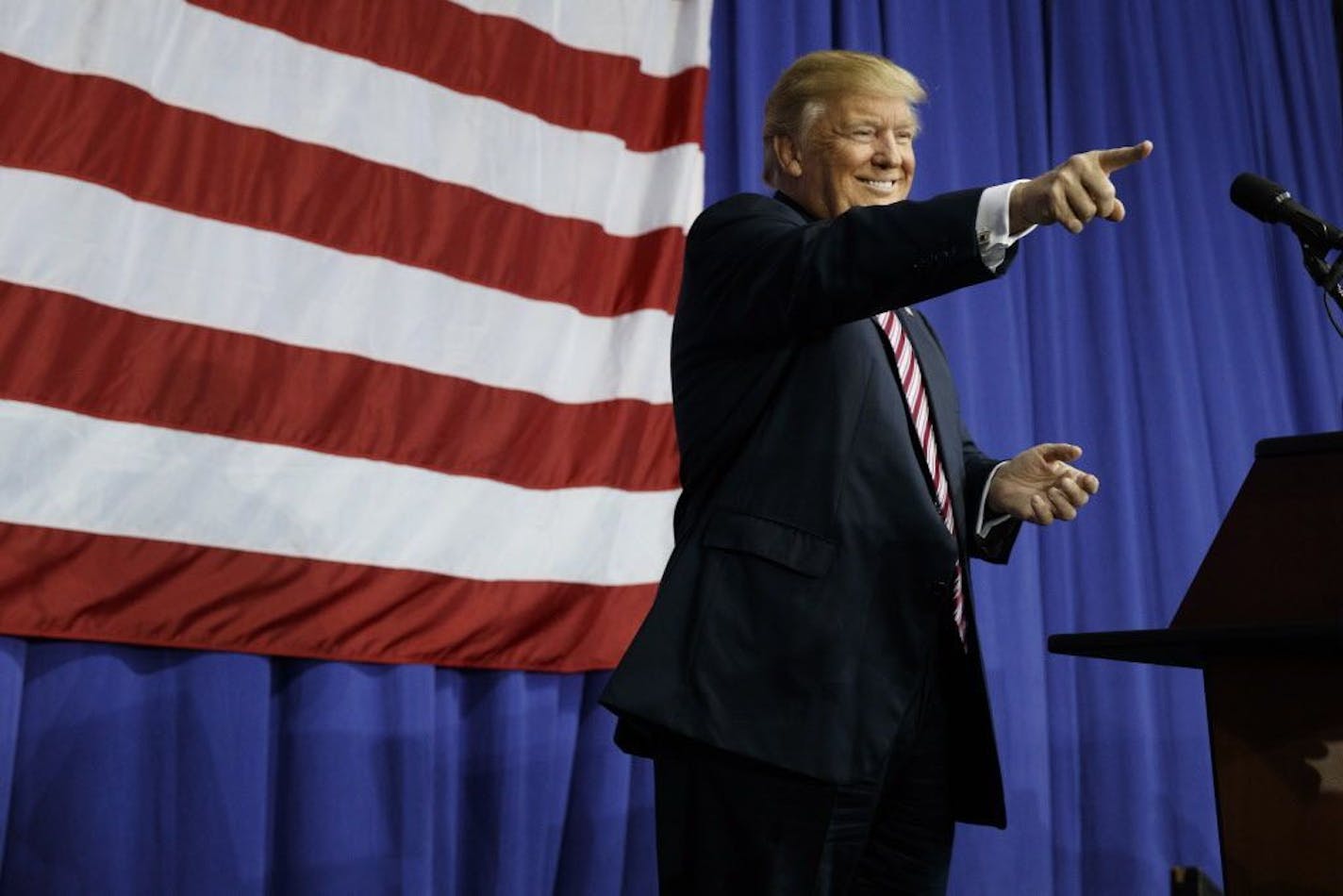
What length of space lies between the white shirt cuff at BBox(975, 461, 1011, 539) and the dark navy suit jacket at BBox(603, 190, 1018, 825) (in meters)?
0.18

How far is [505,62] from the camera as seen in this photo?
2.69m

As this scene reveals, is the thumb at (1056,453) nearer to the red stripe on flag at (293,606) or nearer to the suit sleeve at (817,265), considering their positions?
the suit sleeve at (817,265)

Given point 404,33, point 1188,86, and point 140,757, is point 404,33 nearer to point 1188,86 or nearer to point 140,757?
point 140,757

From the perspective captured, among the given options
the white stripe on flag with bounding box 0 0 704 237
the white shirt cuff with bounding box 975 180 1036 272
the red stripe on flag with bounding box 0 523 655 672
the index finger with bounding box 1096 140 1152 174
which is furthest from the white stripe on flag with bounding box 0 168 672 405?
the index finger with bounding box 1096 140 1152 174

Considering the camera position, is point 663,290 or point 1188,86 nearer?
point 663,290

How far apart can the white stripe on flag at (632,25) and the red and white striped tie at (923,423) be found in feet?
4.64

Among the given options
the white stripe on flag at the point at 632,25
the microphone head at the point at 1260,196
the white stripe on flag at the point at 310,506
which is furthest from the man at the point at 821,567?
the white stripe on flag at the point at 632,25

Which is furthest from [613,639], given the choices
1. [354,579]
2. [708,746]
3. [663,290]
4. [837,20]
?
[837,20]

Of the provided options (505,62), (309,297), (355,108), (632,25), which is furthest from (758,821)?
(632,25)

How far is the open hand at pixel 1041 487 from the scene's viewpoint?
164cm

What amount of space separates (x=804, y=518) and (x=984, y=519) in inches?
A: 17.0

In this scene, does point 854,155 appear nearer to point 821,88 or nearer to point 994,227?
point 821,88

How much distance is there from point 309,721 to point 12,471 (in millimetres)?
614

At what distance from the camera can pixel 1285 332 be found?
13.5 ft
